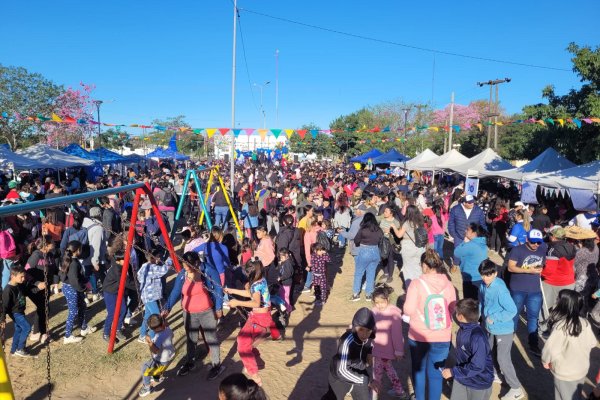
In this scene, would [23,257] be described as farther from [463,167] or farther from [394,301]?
[463,167]

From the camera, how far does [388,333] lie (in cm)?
430

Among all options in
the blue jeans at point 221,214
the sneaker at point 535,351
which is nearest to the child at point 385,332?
the sneaker at point 535,351

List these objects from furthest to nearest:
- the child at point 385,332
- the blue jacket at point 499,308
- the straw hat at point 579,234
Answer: the straw hat at point 579,234, the blue jacket at point 499,308, the child at point 385,332

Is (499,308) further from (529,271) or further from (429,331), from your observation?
(529,271)

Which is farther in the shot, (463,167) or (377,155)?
(377,155)

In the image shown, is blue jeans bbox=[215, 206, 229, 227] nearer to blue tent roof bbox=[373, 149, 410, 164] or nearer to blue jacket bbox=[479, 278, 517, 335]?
blue jacket bbox=[479, 278, 517, 335]

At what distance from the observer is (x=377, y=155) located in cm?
3212

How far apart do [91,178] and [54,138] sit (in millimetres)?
19821

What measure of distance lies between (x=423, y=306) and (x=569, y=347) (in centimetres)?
138

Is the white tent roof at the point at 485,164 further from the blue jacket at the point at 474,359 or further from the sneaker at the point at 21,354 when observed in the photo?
the sneaker at the point at 21,354

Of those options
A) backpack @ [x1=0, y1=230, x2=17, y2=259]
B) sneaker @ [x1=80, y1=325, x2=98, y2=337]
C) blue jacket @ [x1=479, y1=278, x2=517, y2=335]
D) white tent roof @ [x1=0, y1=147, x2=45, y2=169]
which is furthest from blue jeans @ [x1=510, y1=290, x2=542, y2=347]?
white tent roof @ [x1=0, y1=147, x2=45, y2=169]

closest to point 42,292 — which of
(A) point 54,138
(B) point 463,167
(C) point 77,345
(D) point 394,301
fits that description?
(C) point 77,345

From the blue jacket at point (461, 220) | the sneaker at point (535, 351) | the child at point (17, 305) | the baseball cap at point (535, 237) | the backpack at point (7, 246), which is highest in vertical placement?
the baseball cap at point (535, 237)

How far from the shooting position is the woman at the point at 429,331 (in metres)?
4.11
